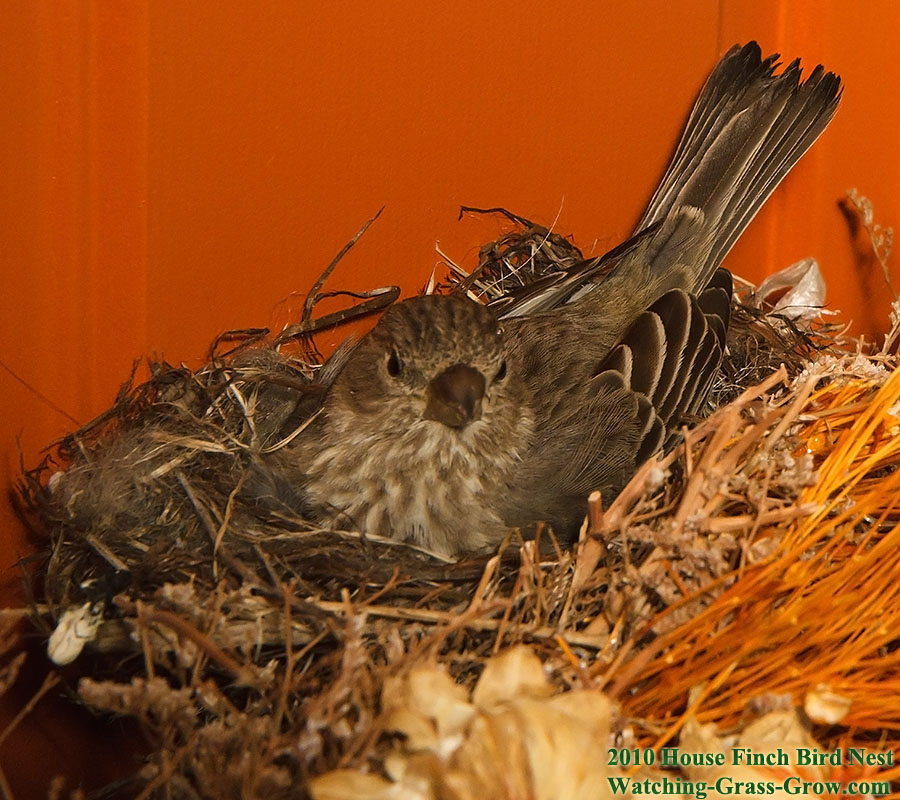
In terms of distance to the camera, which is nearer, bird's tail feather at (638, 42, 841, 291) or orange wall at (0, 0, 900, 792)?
orange wall at (0, 0, 900, 792)

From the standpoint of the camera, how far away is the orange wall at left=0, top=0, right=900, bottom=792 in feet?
7.08

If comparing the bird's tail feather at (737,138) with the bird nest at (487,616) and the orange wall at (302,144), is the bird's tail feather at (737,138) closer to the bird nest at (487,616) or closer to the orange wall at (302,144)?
the orange wall at (302,144)

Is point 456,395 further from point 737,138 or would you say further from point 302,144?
point 737,138

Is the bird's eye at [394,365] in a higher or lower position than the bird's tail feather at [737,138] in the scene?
lower

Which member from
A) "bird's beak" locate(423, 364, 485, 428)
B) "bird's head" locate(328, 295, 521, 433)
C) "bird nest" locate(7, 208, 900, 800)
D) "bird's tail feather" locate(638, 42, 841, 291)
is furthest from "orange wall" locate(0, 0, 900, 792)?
"bird's beak" locate(423, 364, 485, 428)

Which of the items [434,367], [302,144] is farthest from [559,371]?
[302,144]

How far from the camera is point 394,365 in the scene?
2.09m

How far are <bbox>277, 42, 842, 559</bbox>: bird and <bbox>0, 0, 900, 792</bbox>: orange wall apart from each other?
175 millimetres

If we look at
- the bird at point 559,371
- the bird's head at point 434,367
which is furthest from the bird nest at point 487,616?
the bird's head at point 434,367

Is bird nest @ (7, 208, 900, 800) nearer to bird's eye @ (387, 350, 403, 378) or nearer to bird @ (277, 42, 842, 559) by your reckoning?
bird @ (277, 42, 842, 559)

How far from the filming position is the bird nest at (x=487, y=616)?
1375 mm

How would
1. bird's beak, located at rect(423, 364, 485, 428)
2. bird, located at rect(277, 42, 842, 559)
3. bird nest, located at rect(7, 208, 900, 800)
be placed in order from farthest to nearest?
bird, located at rect(277, 42, 842, 559), bird's beak, located at rect(423, 364, 485, 428), bird nest, located at rect(7, 208, 900, 800)

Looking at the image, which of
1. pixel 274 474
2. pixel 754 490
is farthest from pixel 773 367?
pixel 274 474

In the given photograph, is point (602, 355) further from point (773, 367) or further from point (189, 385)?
point (189, 385)
